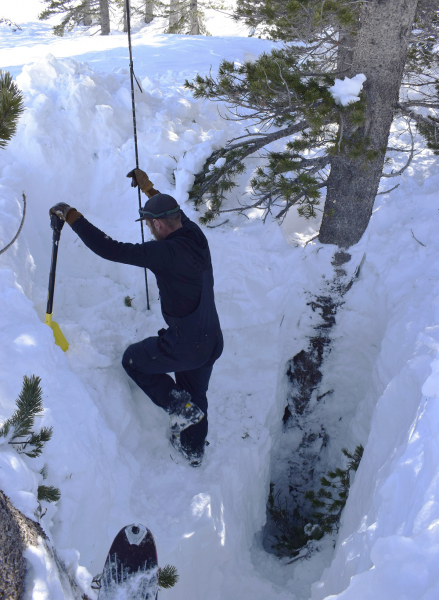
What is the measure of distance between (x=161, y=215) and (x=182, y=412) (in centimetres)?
176

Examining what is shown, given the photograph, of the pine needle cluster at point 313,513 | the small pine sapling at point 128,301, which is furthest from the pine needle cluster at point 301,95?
the pine needle cluster at point 313,513

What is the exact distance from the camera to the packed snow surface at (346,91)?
12.8ft

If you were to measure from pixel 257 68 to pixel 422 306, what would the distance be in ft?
8.66

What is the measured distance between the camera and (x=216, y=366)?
5.10m

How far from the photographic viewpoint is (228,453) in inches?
173

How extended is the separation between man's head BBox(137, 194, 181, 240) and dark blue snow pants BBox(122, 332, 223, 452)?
0.97m

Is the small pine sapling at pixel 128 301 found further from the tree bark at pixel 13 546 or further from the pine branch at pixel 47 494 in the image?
the tree bark at pixel 13 546

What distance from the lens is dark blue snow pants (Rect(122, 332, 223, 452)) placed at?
386cm

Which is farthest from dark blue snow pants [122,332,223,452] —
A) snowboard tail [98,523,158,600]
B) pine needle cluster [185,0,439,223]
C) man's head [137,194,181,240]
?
pine needle cluster [185,0,439,223]

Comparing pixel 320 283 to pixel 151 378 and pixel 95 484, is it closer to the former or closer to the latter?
pixel 151 378

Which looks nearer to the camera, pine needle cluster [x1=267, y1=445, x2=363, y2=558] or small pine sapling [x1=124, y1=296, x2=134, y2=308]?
pine needle cluster [x1=267, y1=445, x2=363, y2=558]

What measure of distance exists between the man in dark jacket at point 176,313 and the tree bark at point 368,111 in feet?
5.85

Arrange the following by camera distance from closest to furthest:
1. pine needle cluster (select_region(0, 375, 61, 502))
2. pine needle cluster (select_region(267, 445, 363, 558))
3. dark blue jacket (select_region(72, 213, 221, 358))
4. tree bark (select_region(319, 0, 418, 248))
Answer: pine needle cluster (select_region(0, 375, 61, 502))
dark blue jacket (select_region(72, 213, 221, 358))
tree bark (select_region(319, 0, 418, 248))
pine needle cluster (select_region(267, 445, 363, 558))

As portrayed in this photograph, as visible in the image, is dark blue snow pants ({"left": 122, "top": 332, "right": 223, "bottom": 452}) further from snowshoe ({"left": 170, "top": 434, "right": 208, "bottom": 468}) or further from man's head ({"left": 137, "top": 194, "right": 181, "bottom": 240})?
man's head ({"left": 137, "top": 194, "right": 181, "bottom": 240})
